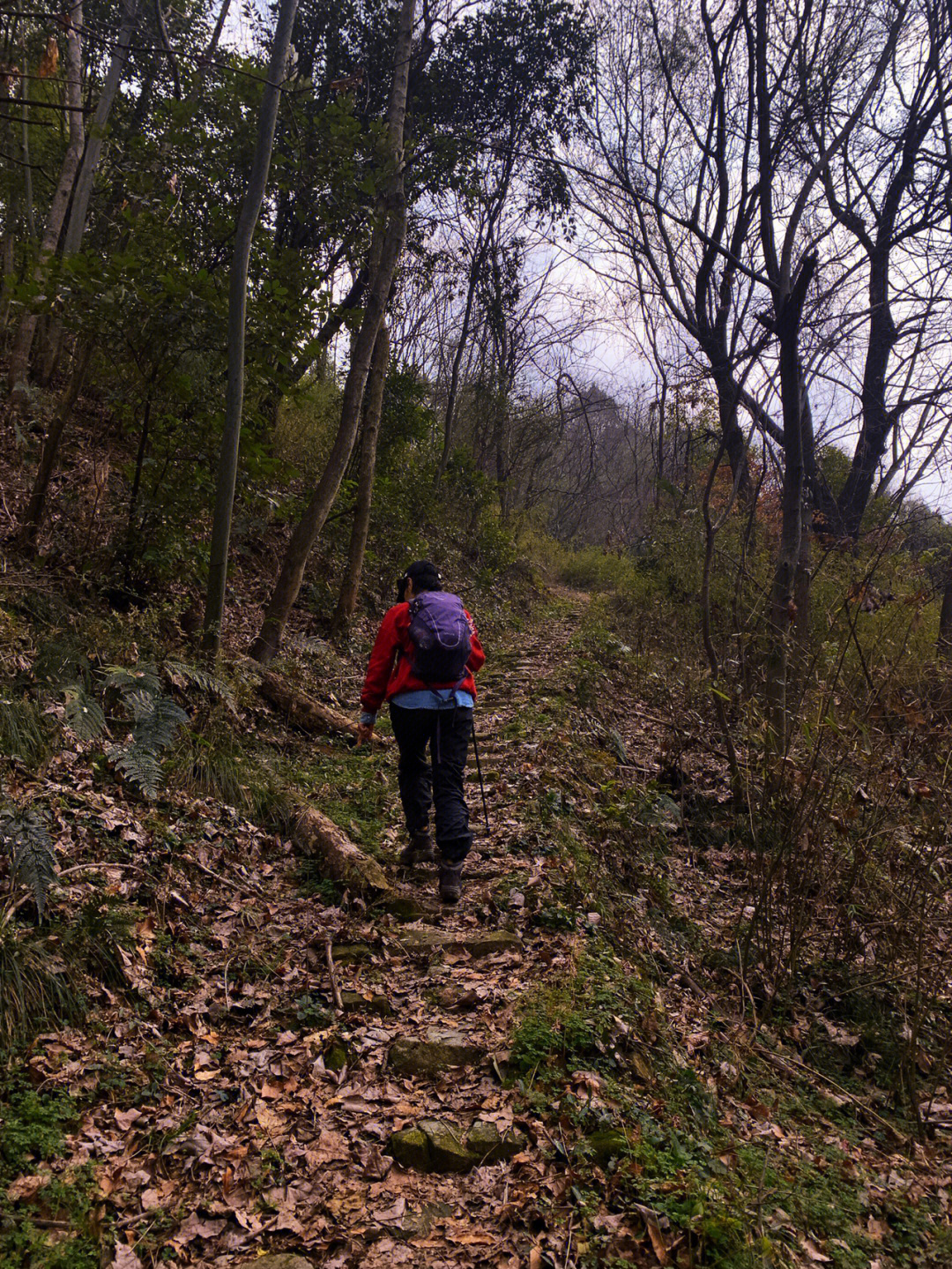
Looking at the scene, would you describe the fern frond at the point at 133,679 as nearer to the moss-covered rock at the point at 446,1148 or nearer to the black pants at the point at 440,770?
the black pants at the point at 440,770

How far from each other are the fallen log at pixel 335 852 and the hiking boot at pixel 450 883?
0.35 meters

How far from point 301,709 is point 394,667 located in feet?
9.13

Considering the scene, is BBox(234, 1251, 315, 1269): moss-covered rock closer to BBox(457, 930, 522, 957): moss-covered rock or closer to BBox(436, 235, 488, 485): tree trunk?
BBox(457, 930, 522, 957): moss-covered rock

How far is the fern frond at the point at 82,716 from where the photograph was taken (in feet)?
14.1

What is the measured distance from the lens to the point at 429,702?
16.7 ft

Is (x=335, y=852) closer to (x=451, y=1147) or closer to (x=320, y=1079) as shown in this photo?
(x=320, y=1079)

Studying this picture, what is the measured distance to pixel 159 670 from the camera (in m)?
5.92

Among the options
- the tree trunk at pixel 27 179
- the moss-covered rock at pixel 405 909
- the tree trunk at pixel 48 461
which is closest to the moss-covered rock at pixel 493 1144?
the moss-covered rock at pixel 405 909

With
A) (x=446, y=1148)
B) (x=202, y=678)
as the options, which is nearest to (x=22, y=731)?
(x=202, y=678)

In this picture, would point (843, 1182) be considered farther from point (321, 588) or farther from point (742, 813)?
point (321, 588)

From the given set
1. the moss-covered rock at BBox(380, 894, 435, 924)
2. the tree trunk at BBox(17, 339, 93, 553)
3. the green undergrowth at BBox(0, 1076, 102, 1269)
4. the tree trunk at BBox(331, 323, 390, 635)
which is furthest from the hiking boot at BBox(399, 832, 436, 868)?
the tree trunk at BBox(331, 323, 390, 635)

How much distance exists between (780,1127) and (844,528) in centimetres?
1026

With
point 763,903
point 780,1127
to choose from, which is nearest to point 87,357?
point 763,903

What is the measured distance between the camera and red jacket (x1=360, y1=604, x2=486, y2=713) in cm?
512
